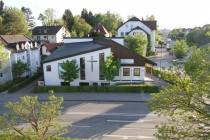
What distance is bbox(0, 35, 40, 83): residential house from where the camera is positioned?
3209 cm

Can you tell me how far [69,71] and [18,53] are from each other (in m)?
13.9

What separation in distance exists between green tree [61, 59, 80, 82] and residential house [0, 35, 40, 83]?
11587 millimetres

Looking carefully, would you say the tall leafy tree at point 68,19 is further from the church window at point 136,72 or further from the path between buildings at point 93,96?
the church window at point 136,72

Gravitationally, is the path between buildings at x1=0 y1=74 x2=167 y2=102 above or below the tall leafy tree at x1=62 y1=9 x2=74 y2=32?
below

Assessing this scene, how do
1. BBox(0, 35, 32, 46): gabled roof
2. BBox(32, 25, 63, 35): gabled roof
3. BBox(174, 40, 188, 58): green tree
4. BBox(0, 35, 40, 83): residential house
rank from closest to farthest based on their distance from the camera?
BBox(0, 35, 40, 83): residential house, BBox(0, 35, 32, 46): gabled roof, BBox(174, 40, 188, 58): green tree, BBox(32, 25, 63, 35): gabled roof

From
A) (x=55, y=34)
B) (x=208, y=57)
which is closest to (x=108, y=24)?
(x=55, y=34)

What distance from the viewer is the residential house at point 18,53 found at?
32.1 m

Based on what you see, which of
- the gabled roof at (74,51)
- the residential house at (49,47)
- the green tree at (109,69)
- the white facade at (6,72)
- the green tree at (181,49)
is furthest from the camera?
the residential house at (49,47)

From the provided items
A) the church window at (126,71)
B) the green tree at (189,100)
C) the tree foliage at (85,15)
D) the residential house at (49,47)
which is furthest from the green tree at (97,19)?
the green tree at (189,100)

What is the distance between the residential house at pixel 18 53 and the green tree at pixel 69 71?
1159 cm

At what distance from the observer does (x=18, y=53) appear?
34.2 metres

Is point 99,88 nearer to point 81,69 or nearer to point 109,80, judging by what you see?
point 109,80

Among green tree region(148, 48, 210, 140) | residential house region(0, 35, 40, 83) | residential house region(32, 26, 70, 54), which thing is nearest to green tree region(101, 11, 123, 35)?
residential house region(32, 26, 70, 54)

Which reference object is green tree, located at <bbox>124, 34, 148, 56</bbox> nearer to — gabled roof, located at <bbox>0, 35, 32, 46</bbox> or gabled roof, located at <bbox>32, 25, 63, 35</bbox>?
gabled roof, located at <bbox>0, 35, 32, 46</bbox>
